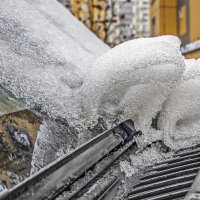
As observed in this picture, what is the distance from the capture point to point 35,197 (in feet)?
2.92

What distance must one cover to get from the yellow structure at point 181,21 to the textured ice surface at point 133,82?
9956 mm

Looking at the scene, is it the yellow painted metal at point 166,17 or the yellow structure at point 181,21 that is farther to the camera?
the yellow painted metal at point 166,17

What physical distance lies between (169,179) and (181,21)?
44.7ft

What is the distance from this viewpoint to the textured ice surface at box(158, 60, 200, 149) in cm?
177

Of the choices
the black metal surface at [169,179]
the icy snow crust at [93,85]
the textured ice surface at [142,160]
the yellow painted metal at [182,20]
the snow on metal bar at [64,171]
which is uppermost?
the yellow painted metal at [182,20]


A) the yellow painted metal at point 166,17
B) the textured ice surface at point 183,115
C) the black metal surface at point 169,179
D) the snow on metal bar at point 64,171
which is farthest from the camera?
the yellow painted metal at point 166,17

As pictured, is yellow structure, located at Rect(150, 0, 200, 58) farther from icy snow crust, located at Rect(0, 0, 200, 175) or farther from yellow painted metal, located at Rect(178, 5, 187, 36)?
icy snow crust, located at Rect(0, 0, 200, 175)

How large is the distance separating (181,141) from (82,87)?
512mm

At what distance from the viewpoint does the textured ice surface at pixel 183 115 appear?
177cm

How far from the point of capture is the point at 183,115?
182cm

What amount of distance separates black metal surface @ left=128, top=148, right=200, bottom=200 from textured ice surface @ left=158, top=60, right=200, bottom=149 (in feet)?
0.24

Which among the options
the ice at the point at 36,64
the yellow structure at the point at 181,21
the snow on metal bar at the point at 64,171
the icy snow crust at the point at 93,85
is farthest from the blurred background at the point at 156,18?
the snow on metal bar at the point at 64,171

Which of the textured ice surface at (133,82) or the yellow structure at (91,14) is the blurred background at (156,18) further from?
the textured ice surface at (133,82)

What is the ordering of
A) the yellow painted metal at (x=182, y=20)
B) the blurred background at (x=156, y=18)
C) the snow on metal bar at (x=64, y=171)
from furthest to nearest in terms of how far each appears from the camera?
the yellow painted metal at (x=182, y=20) → the blurred background at (x=156, y=18) → the snow on metal bar at (x=64, y=171)
